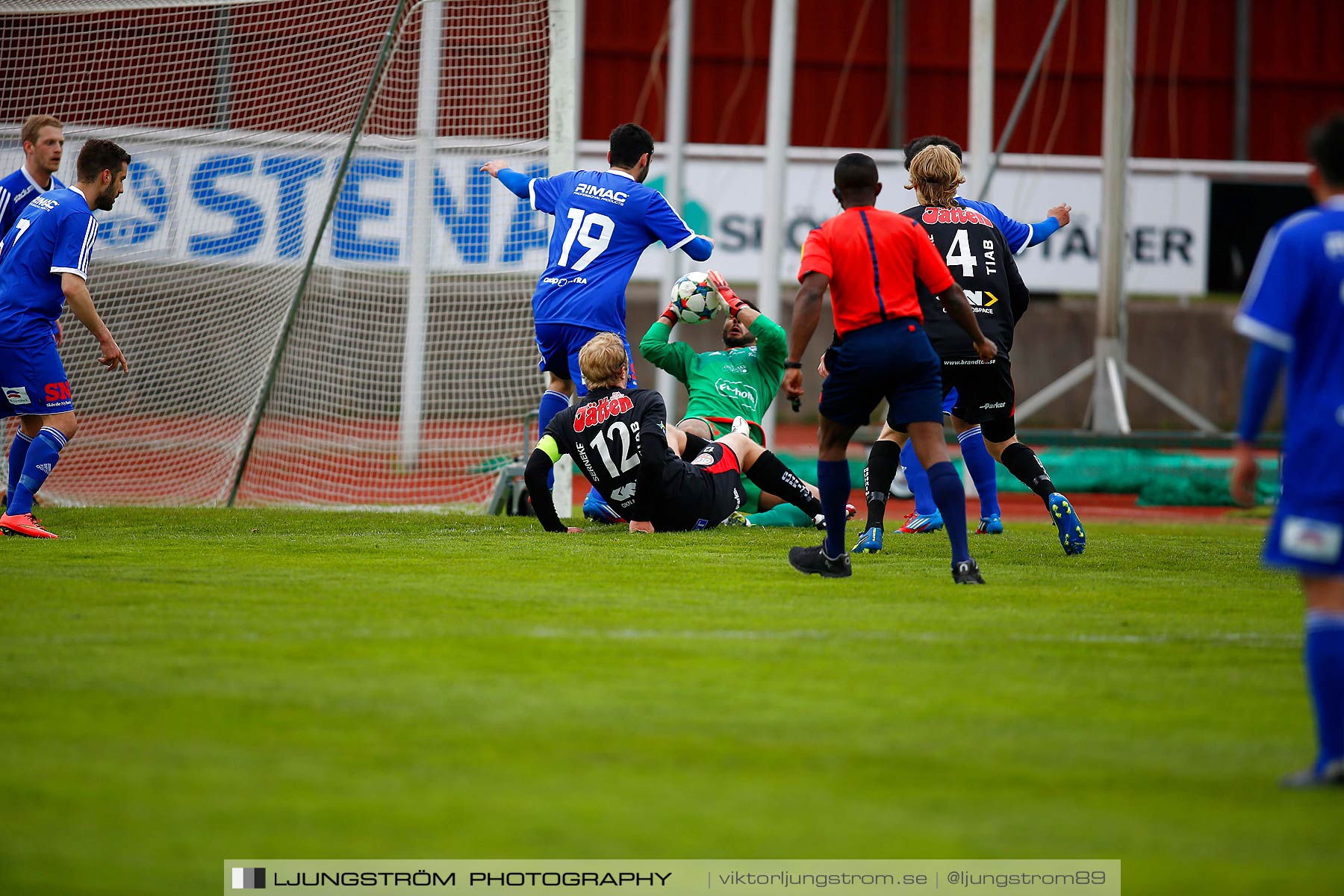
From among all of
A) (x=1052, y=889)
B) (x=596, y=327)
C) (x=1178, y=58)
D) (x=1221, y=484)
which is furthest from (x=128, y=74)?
(x=1178, y=58)

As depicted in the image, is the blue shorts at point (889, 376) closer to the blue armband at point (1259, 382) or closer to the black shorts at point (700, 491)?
the black shorts at point (700, 491)

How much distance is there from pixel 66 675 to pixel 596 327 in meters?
4.91

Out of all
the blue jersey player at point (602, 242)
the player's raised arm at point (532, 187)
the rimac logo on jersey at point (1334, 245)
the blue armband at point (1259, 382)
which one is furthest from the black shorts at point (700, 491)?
the rimac logo on jersey at point (1334, 245)

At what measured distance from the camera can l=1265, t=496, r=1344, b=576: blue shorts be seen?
10.5 ft

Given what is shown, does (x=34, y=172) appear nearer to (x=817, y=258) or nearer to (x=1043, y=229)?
(x=817, y=258)

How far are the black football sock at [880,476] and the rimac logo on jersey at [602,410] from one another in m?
1.43

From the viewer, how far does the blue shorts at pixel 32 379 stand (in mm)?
7602

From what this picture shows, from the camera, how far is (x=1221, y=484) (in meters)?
12.9

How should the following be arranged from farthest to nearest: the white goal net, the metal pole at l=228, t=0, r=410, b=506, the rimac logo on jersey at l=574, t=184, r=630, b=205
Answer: the white goal net < the metal pole at l=228, t=0, r=410, b=506 < the rimac logo on jersey at l=574, t=184, r=630, b=205

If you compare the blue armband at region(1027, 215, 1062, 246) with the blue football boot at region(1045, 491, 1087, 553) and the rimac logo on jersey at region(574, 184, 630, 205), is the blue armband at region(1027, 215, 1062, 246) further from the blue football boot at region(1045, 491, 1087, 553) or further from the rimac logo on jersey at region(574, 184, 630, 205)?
the rimac logo on jersey at region(574, 184, 630, 205)

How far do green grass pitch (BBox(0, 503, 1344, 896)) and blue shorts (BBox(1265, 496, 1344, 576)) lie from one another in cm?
51

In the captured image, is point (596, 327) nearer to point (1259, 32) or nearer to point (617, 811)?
point (617, 811)

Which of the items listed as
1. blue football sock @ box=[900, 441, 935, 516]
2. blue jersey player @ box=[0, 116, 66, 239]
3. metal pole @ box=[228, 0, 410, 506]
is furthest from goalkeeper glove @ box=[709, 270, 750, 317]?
blue jersey player @ box=[0, 116, 66, 239]

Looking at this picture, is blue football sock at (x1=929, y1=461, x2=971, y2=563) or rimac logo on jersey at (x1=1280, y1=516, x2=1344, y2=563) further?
blue football sock at (x1=929, y1=461, x2=971, y2=563)
